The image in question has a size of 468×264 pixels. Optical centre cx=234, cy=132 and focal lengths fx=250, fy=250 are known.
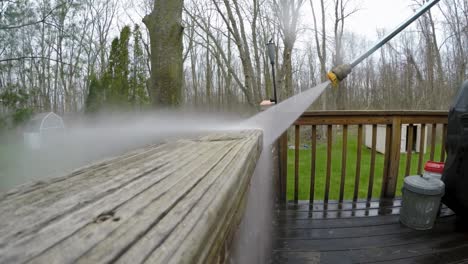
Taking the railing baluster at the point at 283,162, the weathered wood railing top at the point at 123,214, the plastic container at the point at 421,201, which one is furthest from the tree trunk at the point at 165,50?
the plastic container at the point at 421,201

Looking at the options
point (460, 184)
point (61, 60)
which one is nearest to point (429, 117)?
point (460, 184)

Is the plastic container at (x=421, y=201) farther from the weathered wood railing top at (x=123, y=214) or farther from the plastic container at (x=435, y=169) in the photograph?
the weathered wood railing top at (x=123, y=214)

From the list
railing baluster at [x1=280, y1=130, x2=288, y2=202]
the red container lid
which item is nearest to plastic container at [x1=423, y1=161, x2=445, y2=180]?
the red container lid

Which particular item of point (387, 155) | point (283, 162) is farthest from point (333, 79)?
point (387, 155)

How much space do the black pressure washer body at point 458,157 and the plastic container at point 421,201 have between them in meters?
0.08

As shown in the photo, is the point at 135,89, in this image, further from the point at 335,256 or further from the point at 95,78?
the point at 335,256

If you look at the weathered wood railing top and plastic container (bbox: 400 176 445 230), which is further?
plastic container (bbox: 400 176 445 230)

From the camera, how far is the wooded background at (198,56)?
309 centimetres

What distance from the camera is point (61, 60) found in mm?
3500

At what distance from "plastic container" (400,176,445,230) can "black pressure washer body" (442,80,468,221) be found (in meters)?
0.08

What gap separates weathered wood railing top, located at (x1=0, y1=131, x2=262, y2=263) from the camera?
166 mm

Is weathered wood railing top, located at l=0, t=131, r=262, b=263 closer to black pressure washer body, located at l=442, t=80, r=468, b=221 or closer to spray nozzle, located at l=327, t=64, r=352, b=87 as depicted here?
spray nozzle, located at l=327, t=64, r=352, b=87

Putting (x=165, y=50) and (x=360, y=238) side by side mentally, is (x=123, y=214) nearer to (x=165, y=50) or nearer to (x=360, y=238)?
(x=165, y=50)

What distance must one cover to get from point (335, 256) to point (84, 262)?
5.76 ft
